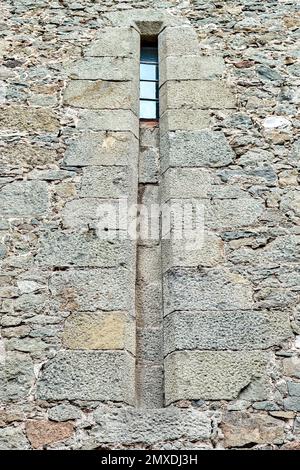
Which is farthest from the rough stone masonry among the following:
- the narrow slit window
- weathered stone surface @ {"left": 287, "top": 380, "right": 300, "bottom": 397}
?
the narrow slit window

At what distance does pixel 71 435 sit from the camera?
319 centimetres

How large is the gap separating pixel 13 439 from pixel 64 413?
30cm

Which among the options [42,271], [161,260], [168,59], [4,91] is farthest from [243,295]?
[4,91]

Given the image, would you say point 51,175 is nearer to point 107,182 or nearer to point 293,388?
point 107,182

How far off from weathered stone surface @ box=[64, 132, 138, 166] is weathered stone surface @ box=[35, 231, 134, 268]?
57 centimetres

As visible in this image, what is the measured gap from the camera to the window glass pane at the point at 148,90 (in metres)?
4.64

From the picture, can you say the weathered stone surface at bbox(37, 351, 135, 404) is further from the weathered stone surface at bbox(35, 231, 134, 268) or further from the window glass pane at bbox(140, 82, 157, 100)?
the window glass pane at bbox(140, 82, 157, 100)

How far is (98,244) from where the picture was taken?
3779 mm

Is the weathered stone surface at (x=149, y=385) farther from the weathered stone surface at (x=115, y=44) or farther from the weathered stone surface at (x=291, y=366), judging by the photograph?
the weathered stone surface at (x=115, y=44)

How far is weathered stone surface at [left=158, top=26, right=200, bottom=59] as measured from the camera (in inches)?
183

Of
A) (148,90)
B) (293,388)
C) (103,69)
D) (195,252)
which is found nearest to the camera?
(293,388)

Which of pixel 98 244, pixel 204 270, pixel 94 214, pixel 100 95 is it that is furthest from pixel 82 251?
pixel 100 95

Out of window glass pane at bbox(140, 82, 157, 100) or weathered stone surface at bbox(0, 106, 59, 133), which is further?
window glass pane at bbox(140, 82, 157, 100)

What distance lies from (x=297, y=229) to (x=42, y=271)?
1.67 meters
